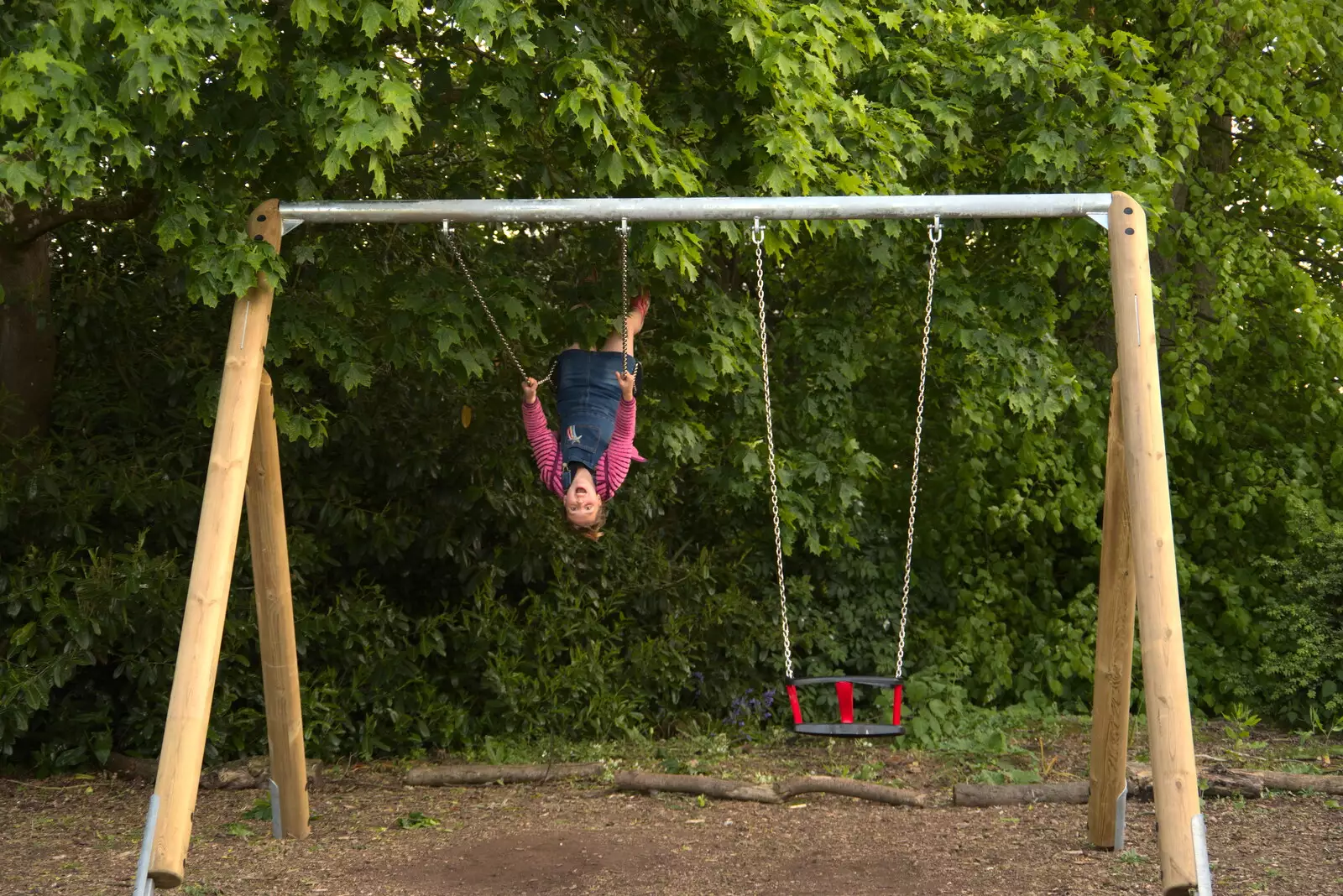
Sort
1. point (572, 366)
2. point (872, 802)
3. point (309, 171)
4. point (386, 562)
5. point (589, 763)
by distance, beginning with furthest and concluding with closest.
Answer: point (386, 562) < point (589, 763) < point (872, 802) < point (572, 366) < point (309, 171)

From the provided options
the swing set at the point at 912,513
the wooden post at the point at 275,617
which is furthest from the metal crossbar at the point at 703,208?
the wooden post at the point at 275,617

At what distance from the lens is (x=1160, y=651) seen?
159 inches

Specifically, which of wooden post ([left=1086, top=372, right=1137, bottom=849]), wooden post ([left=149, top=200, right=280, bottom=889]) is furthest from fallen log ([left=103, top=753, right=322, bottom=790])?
wooden post ([left=1086, top=372, right=1137, bottom=849])

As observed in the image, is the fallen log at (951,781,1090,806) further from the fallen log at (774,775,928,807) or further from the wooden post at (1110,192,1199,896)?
the wooden post at (1110,192,1199,896)

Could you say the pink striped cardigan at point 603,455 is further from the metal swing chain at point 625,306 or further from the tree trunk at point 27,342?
the tree trunk at point 27,342

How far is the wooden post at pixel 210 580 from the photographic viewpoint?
396 centimetres

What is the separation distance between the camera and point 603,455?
5.72 meters

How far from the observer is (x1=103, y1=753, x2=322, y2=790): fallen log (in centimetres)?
686

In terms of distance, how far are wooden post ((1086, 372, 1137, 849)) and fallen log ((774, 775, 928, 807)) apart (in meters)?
1.26

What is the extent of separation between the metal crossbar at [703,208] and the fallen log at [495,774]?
12.0 ft

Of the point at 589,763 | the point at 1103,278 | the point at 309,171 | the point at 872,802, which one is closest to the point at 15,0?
the point at 309,171

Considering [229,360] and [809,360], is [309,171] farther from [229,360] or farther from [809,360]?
[809,360]

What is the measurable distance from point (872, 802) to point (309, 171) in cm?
414

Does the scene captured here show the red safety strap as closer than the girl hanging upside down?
Yes
